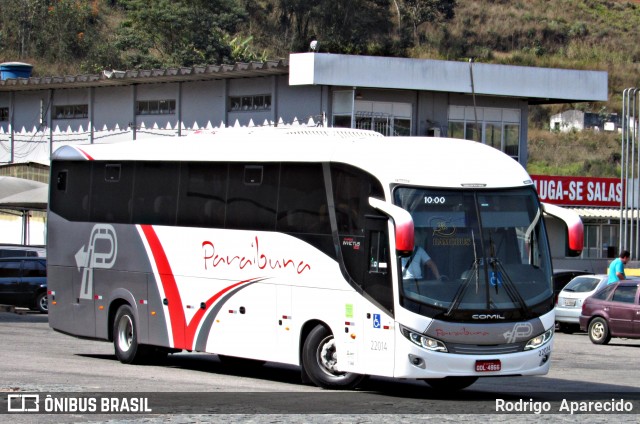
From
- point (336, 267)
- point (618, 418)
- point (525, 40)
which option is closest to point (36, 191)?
point (336, 267)

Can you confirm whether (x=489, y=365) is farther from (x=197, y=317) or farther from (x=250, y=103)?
(x=250, y=103)

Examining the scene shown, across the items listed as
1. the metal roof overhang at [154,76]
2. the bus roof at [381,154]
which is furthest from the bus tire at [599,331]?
the metal roof overhang at [154,76]

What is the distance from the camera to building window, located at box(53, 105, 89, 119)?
51.9 meters

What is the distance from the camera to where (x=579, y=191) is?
160 ft

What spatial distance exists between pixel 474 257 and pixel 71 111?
40.2 m

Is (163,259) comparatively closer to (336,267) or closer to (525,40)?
(336,267)

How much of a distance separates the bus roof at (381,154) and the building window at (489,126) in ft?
87.5

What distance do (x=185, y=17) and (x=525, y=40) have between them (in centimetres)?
5029

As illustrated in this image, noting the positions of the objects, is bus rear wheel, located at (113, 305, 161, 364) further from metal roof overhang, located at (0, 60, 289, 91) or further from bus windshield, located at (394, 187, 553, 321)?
metal roof overhang, located at (0, 60, 289, 91)

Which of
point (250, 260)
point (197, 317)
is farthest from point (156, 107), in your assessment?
point (250, 260)

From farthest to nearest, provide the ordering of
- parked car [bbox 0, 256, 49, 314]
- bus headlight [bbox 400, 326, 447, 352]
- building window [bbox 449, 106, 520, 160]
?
building window [bbox 449, 106, 520, 160] → parked car [bbox 0, 256, 49, 314] → bus headlight [bbox 400, 326, 447, 352]

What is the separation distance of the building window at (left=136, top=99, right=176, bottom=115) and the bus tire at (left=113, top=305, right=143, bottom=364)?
93.1ft

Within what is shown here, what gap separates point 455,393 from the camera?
53.6 ft

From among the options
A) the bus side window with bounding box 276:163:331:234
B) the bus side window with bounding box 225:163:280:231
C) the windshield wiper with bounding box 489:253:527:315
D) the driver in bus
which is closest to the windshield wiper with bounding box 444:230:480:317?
the windshield wiper with bounding box 489:253:527:315
